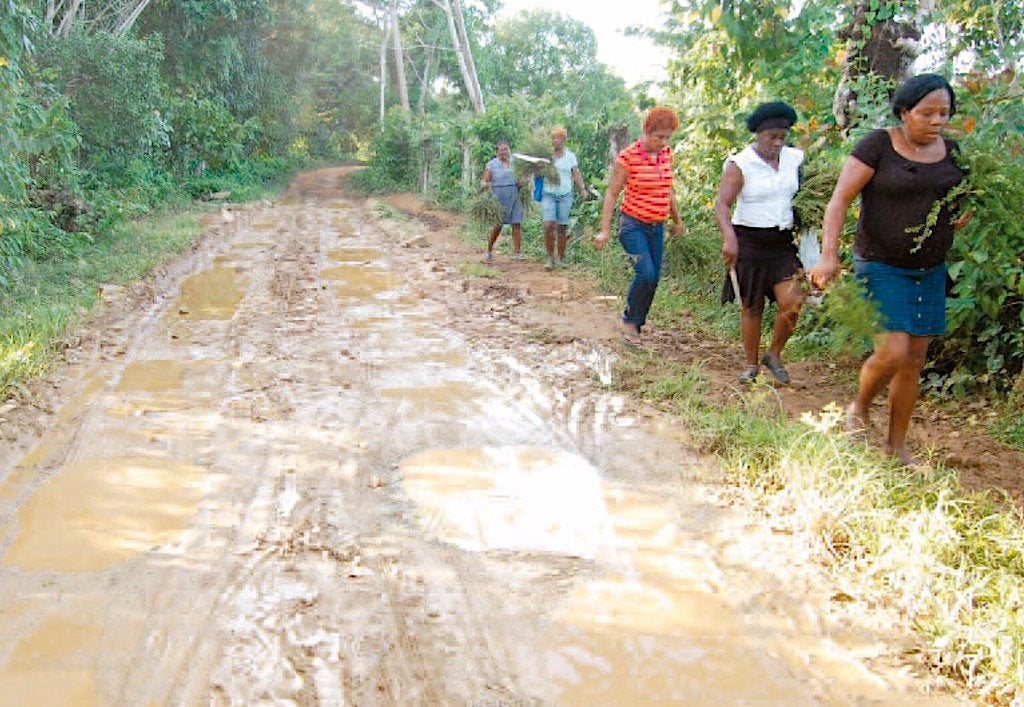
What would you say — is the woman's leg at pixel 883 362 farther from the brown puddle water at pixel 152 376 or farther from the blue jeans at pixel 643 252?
the brown puddle water at pixel 152 376

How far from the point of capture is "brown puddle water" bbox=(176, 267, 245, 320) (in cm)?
791

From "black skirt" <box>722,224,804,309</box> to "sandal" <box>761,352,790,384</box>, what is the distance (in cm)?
38

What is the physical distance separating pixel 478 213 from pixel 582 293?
453cm

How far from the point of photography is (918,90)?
12.1 feet

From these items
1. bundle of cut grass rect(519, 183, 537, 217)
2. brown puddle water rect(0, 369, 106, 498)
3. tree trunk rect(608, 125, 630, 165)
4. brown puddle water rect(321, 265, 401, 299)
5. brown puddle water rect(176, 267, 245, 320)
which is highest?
tree trunk rect(608, 125, 630, 165)

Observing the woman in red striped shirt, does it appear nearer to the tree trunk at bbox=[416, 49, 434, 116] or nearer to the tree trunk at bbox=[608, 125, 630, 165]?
the tree trunk at bbox=[608, 125, 630, 165]

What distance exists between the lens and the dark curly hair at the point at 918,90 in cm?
365

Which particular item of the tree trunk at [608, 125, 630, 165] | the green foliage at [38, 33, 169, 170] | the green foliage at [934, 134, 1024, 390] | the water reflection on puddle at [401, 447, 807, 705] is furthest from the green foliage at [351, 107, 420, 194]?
the water reflection on puddle at [401, 447, 807, 705]

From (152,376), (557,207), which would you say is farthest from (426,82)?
(152,376)

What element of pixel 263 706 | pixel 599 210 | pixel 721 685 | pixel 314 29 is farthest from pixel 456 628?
pixel 314 29

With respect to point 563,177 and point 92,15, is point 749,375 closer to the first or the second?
point 563,177

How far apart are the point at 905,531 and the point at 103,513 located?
3353mm

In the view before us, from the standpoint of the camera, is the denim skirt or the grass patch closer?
the denim skirt

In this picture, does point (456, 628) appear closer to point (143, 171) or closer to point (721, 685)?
point (721, 685)
